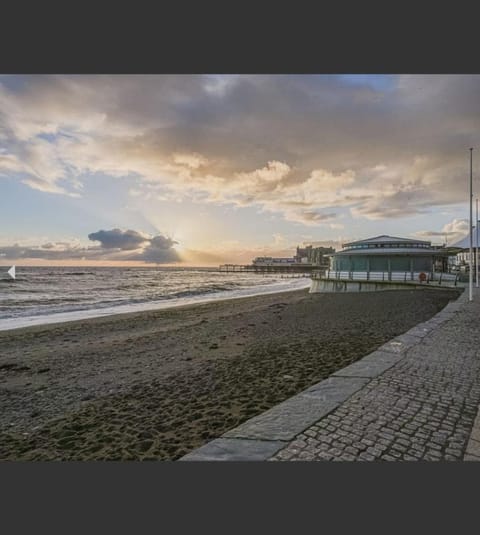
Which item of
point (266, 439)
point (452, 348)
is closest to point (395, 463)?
point (266, 439)

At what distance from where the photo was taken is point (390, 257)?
24141mm

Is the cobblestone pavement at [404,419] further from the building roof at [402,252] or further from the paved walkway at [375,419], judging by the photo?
the building roof at [402,252]

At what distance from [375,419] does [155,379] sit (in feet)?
11.4

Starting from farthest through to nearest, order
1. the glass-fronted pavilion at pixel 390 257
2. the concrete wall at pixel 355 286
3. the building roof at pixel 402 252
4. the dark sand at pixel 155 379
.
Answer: the glass-fronted pavilion at pixel 390 257, the building roof at pixel 402 252, the concrete wall at pixel 355 286, the dark sand at pixel 155 379

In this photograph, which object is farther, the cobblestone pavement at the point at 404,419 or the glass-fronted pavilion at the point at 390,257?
the glass-fronted pavilion at the point at 390,257

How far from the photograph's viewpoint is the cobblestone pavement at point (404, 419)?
2663 mm

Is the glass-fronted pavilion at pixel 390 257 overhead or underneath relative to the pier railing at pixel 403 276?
overhead

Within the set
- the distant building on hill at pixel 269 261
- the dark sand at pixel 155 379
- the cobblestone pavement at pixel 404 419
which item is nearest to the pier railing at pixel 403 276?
the dark sand at pixel 155 379

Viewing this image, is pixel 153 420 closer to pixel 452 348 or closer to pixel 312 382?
pixel 312 382

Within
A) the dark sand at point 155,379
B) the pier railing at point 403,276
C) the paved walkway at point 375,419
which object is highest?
the pier railing at point 403,276

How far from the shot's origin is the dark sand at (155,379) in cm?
330

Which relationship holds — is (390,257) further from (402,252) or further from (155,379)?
(155,379)

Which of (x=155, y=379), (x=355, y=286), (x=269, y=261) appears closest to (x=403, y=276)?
(x=355, y=286)

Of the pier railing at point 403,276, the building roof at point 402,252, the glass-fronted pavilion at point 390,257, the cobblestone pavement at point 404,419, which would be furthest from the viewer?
the glass-fronted pavilion at point 390,257
